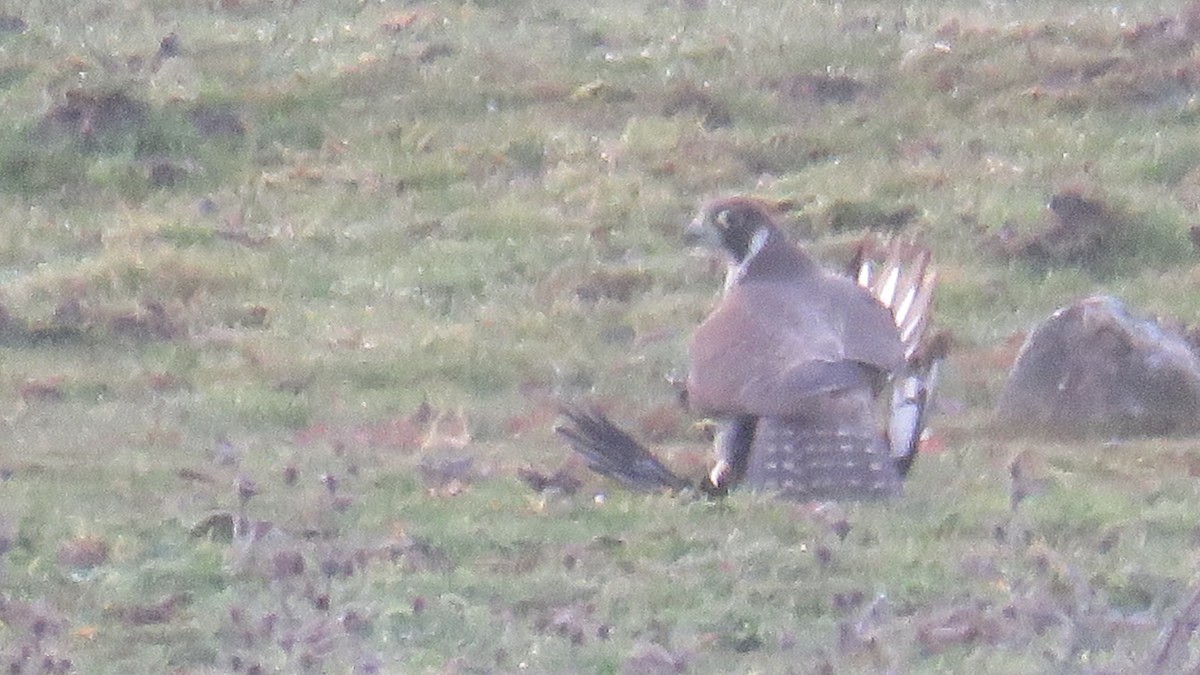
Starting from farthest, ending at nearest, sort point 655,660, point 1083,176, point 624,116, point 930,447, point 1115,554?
point 624,116 → point 1083,176 → point 930,447 → point 1115,554 → point 655,660

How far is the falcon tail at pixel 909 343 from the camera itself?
10094 millimetres

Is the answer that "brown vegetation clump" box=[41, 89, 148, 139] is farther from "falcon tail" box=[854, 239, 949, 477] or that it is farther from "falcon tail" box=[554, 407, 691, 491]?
"falcon tail" box=[554, 407, 691, 491]

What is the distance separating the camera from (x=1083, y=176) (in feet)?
50.3

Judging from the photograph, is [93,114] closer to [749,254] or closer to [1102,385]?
[749,254]

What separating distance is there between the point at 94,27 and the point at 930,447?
957 cm

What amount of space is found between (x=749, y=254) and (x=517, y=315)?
274 cm

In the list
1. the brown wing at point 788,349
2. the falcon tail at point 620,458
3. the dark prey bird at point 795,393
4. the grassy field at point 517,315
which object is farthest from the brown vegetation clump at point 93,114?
the brown wing at point 788,349

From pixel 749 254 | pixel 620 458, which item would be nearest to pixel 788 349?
pixel 620 458

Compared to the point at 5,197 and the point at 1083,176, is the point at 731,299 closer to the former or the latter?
the point at 1083,176

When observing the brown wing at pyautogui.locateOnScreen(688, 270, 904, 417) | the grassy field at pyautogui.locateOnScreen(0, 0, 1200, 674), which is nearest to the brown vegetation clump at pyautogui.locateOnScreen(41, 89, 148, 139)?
the grassy field at pyautogui.locateOnScreen(0, 0, 1200, 674)

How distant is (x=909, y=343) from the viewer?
10570 mm

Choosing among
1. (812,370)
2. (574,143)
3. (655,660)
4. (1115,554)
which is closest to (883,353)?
(812,370)

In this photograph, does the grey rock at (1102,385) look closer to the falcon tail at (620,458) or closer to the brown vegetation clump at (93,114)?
the falcon tail at (620,458)

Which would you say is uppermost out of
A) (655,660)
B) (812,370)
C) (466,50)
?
(466,50)
